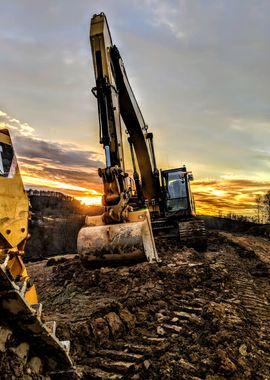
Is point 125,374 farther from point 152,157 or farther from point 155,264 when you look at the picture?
point 152,157

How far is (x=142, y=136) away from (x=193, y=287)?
16.7ft

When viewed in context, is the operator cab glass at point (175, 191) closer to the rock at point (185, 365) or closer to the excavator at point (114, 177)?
the excavator at point (114, 177)

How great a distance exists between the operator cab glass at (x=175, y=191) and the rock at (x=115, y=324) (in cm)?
694

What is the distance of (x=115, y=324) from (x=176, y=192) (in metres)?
7.32

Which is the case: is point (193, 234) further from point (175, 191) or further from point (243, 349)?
point (243, 349)

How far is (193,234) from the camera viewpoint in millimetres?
9523

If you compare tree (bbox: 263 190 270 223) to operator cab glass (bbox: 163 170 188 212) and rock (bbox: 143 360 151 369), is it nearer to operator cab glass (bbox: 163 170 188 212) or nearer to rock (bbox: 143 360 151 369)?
operator cab glass (bbox: 163 170 188 212)

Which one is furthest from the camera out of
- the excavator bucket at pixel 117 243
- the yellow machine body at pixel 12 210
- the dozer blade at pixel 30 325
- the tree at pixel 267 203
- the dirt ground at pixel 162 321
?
the tree at pixel 267 203

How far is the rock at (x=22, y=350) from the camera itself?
2.00 metres

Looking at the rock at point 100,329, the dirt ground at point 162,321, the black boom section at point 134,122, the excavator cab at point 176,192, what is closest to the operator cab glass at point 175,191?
the excavator cab at point 176,192

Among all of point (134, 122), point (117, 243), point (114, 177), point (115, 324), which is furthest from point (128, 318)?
point (134, 122)

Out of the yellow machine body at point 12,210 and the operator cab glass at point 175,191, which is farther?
the operator cab glass at point 175,191

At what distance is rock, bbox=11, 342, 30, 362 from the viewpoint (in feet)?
6.57

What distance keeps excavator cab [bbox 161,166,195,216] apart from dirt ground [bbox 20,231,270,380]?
3959mm
